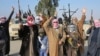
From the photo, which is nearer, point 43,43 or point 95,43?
point 95,43

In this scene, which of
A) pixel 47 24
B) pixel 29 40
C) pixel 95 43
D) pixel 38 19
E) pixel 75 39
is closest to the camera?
pixel 95 43

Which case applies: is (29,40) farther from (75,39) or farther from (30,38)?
(75,39)

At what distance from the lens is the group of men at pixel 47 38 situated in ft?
31.2

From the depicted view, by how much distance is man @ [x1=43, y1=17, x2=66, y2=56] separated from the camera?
9508mm

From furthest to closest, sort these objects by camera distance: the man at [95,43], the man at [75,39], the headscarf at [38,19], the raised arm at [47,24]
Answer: the man at [75,39]
the headscarf at [38,19]
the raised arm at [47,24]
the man at [95,43]

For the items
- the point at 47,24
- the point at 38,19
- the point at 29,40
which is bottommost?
the point at 29,40

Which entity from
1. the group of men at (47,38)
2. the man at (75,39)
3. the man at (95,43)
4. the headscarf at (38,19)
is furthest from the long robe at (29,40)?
the man at (95,43)

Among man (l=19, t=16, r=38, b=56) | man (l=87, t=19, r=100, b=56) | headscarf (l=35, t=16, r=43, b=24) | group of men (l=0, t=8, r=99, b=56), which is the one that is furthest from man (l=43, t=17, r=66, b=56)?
man (l=87, t=19, r=100, b=56)

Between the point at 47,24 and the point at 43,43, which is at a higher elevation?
the point at 47,24

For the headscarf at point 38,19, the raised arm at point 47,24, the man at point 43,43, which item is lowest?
the man at point 43,43

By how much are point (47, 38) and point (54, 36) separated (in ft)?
1.65

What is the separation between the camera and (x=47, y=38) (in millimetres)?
10016

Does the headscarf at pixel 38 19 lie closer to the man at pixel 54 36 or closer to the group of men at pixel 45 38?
the group of men at pixel 45 38

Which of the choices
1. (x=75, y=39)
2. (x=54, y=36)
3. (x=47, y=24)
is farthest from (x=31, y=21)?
(x=75, y=39)
